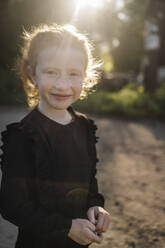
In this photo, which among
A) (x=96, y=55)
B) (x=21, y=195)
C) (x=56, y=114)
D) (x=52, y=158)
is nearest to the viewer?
(x=21, y=195)

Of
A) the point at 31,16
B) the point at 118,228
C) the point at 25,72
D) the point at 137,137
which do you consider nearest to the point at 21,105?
the point at 137,137

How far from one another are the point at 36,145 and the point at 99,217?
489 millimetres

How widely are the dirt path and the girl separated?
1268mm

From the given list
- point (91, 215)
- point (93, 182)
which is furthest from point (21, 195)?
point (93, 182)

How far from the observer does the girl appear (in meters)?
1.21

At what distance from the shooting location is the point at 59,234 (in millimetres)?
1236

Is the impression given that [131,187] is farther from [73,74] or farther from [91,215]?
[73,74]

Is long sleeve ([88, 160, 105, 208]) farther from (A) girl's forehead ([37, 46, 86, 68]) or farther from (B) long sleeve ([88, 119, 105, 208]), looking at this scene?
(A) girl's forehead ([37, 46, 86, 68])

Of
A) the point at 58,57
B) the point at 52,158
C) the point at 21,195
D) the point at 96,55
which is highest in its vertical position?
the point at 96,55

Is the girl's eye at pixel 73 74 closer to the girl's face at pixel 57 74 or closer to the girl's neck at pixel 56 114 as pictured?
the girl's face at pixel 57 74

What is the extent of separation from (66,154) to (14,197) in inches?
12.3

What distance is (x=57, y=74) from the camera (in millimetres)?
1358

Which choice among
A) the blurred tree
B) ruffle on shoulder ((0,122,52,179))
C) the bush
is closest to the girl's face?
ruffle on shoulder ((0,122,52,179))

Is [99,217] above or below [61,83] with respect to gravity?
below
